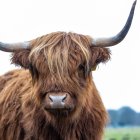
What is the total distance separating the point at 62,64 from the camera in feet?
52.6

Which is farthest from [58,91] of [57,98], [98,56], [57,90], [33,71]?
[98,56]

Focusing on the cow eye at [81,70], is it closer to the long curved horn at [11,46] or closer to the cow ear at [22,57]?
the cow ear at [22,57]

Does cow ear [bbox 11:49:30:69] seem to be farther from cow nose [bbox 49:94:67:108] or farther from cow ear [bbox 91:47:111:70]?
cow nose [bbox 49:94:67:108]

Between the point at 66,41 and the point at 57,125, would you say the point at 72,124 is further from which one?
the point at 66,41

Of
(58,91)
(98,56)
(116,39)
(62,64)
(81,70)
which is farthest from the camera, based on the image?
(98,56)

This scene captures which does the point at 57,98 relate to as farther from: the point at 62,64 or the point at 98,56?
the point at 98,56

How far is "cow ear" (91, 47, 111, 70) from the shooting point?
54.6 ft

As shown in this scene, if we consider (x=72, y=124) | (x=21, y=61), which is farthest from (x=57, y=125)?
(x=21, y=61)

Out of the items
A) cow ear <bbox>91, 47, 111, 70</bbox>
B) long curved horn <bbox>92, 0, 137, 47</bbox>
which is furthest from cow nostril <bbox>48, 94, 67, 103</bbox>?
long curved horn <bbox>92, 0, 137, 47</bbox>

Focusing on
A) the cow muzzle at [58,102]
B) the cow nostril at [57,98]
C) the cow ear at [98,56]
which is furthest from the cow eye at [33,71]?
the cow ear at [98,56]

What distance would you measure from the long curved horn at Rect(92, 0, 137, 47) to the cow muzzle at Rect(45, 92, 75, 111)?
1.32 meters

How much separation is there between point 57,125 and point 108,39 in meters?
1.76

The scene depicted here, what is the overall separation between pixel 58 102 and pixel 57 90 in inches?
13.2

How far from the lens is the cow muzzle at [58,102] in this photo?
1557cm
